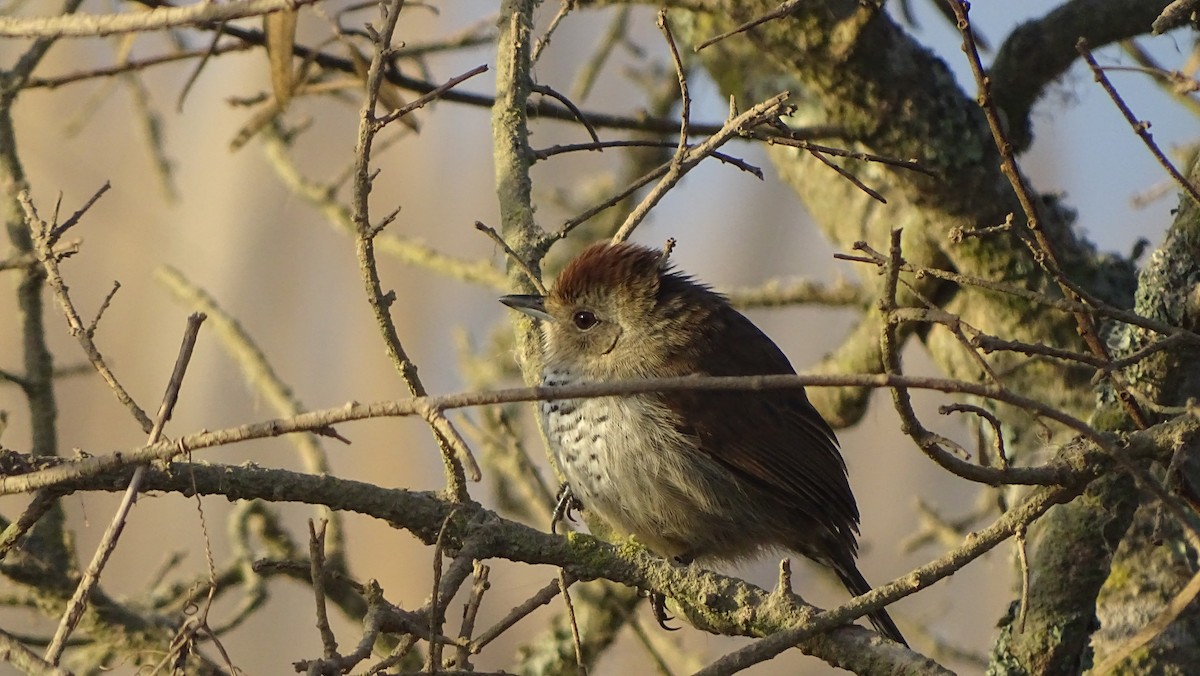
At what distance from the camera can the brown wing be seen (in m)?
3.74

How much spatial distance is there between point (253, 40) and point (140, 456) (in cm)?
215

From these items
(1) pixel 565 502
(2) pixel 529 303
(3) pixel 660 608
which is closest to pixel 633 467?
(1) pixel 565 502

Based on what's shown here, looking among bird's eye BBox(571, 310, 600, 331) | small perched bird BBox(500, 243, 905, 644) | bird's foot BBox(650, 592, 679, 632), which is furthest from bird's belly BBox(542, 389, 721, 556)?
bird's eye BBox(571, 310, 600, 331)

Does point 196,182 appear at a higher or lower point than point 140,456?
higher

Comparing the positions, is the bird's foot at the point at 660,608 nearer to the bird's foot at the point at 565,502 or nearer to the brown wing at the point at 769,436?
the bird's foot at the point at 565,502

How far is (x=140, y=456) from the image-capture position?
5.73ft

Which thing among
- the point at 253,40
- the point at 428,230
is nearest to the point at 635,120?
the point at 253,40

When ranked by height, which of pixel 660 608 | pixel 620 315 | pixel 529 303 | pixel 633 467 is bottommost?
pixel 660 608

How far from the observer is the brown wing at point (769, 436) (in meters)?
3.74

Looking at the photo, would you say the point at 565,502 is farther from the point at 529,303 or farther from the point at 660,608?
the point at 529,303

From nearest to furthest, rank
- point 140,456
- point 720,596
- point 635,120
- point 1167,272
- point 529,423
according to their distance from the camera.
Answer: point 140,456
point 720,596
point 1167,272
point 635,120
point 529,423

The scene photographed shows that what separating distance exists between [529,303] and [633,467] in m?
0.55

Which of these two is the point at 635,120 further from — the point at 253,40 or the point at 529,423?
the point at 529,423

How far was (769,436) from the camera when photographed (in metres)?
3.83
